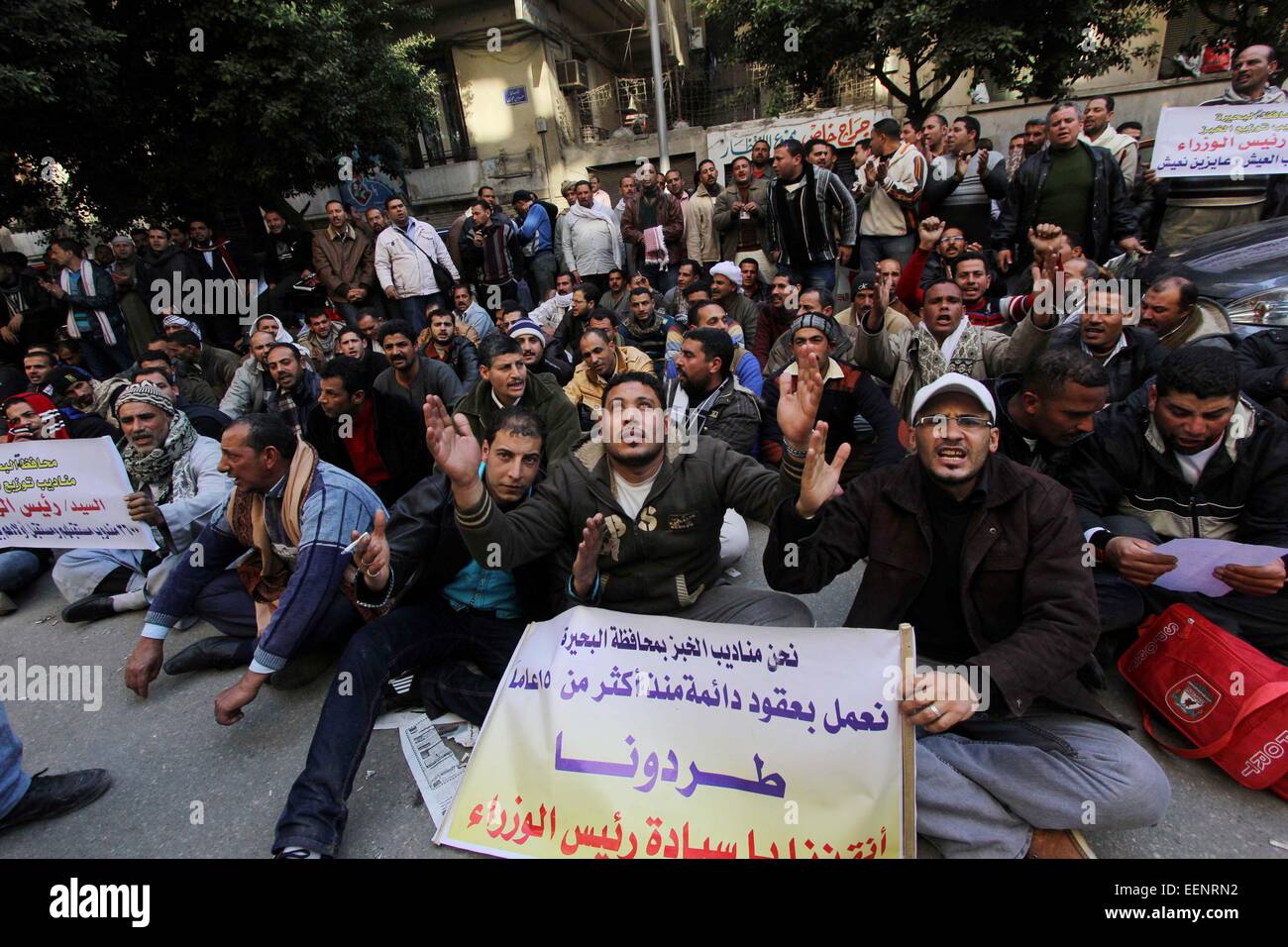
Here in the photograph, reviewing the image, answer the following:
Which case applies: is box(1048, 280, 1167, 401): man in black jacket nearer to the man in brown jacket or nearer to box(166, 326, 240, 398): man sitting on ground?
box(166, 326, 240, 398): man sitting on ground

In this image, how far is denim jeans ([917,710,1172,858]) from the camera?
6.69ft

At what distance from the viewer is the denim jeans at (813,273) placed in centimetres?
686

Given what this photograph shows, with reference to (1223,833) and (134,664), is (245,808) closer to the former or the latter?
(134,664)

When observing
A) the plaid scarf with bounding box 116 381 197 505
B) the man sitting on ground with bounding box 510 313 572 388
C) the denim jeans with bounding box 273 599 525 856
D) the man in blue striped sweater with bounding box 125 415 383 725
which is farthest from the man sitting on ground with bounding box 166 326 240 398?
the denim jeans with bounding box 273 599 525 856

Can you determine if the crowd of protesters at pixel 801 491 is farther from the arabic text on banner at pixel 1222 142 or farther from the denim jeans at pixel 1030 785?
the arabic text on banner at pixel 1222 142

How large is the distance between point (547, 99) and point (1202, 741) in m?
17.7

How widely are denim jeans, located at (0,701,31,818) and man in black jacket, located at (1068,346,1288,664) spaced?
438cm

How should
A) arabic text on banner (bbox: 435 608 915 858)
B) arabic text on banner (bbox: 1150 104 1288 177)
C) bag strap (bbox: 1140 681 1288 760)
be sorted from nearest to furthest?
arabic text on banner (bbox: 435 608 915 858) → bag strap (bbox: 1140 681 1288 760) → arabic text on banner (bbox: 1150 104 1288 177)

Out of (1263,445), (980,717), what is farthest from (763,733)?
(1263,445)

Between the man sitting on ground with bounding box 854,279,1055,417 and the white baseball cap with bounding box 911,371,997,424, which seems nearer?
the white baseball cap with bounding box 911,371,997,424

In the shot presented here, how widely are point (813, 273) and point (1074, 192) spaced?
2.29m

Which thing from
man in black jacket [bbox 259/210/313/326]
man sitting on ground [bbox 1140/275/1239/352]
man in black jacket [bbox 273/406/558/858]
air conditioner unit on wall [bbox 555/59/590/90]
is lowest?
man in black jacket [bbox 273/406/558/858]

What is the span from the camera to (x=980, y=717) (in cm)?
231

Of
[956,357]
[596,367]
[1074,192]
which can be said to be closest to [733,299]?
[596,367]
